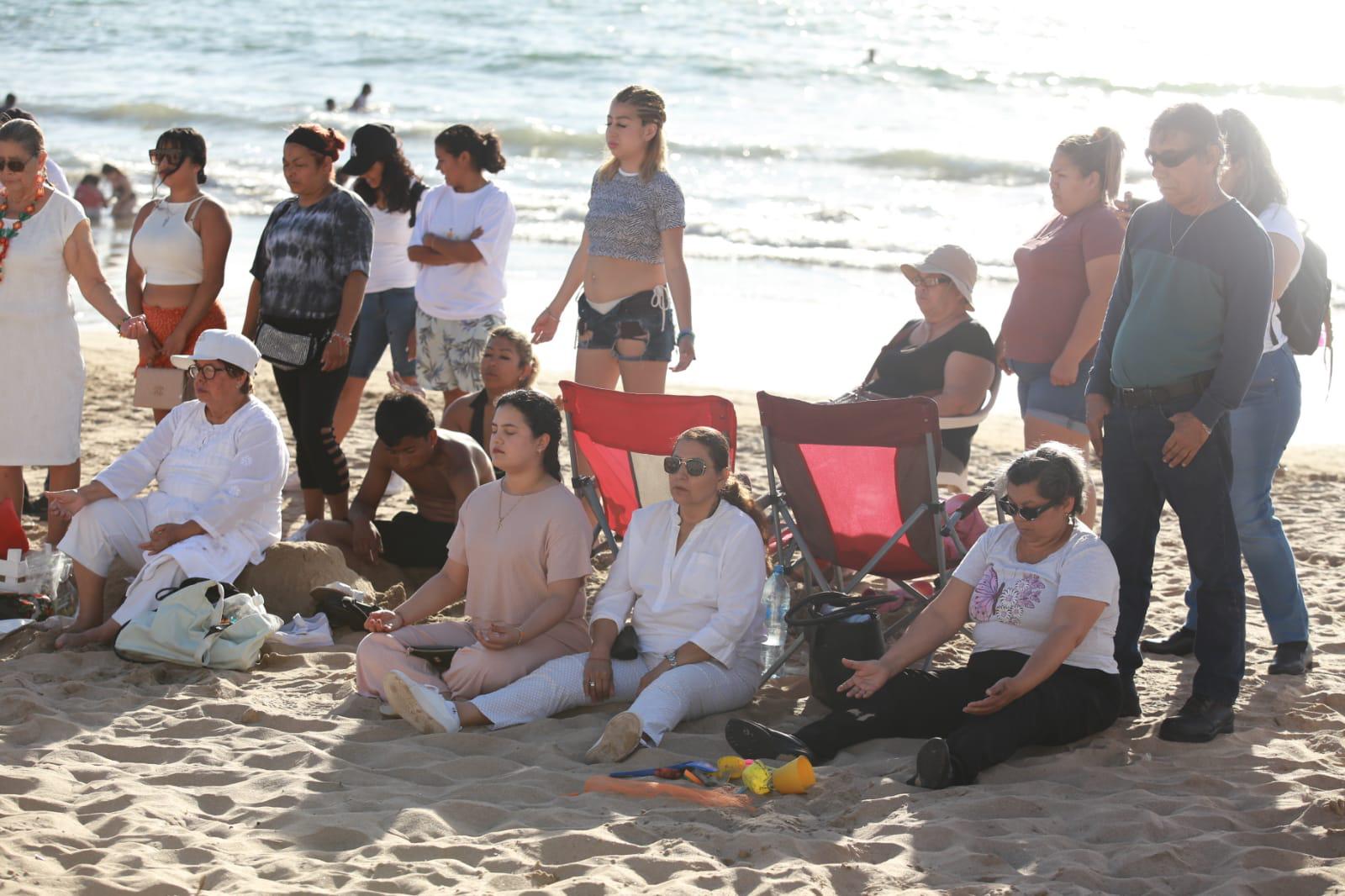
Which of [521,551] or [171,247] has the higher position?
[171,247]

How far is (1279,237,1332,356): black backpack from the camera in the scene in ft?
14.3

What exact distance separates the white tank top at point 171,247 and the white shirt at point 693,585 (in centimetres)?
242

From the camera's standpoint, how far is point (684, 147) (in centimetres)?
2252

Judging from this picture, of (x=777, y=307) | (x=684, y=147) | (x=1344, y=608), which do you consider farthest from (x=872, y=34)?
(x=1344, y=608)

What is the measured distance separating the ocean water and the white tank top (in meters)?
4.23

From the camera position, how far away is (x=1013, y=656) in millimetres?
3996

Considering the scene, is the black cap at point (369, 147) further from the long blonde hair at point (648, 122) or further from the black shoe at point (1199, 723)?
the black shoe at point (1199, 723)

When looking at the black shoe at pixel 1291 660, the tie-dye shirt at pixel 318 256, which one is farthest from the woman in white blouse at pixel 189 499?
the black shoe at pixel 1291 660

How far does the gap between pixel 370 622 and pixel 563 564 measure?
23.8 inches

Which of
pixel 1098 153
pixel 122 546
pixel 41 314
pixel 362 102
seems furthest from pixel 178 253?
pixel 362 102

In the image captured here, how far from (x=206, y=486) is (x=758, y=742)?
2.20 m

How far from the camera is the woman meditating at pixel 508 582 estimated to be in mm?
4305

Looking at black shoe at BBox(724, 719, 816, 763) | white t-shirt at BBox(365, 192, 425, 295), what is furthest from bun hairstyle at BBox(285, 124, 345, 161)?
black shoe at BBox(724, 719, 816, 763)

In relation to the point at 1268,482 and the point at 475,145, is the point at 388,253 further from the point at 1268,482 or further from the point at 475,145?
the point at 1268,482
